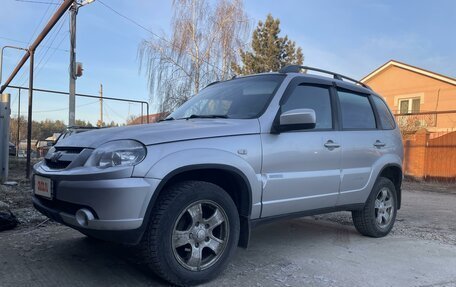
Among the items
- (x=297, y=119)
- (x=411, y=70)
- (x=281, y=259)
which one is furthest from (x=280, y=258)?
(x=411, y=70)

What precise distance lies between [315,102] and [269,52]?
21.9 meters

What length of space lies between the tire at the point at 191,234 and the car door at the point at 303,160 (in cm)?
51

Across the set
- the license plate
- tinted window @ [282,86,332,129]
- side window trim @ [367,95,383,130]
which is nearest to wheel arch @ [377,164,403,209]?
side window trim @ [367,95,383,130]

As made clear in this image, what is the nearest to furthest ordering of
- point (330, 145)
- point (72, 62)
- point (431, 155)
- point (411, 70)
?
point (330, 145)
point (72, 62)
point (431, 155)
point (411, 70)

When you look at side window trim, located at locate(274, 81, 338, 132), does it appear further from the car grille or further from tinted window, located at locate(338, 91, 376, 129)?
the car grille

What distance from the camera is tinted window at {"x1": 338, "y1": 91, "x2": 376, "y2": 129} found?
507 cm

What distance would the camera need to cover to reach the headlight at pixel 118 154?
10.5 feet

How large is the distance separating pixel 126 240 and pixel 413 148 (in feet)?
41.6

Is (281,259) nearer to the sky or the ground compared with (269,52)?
nearer to the ground

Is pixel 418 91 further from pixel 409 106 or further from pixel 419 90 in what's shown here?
pixel 409 106

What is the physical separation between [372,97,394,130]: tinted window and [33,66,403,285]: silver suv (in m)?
0.48

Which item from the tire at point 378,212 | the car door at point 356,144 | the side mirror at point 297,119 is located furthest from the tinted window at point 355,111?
the side mirror at point 297,119

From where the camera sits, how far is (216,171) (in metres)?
3.69

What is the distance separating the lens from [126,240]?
10.4ft
